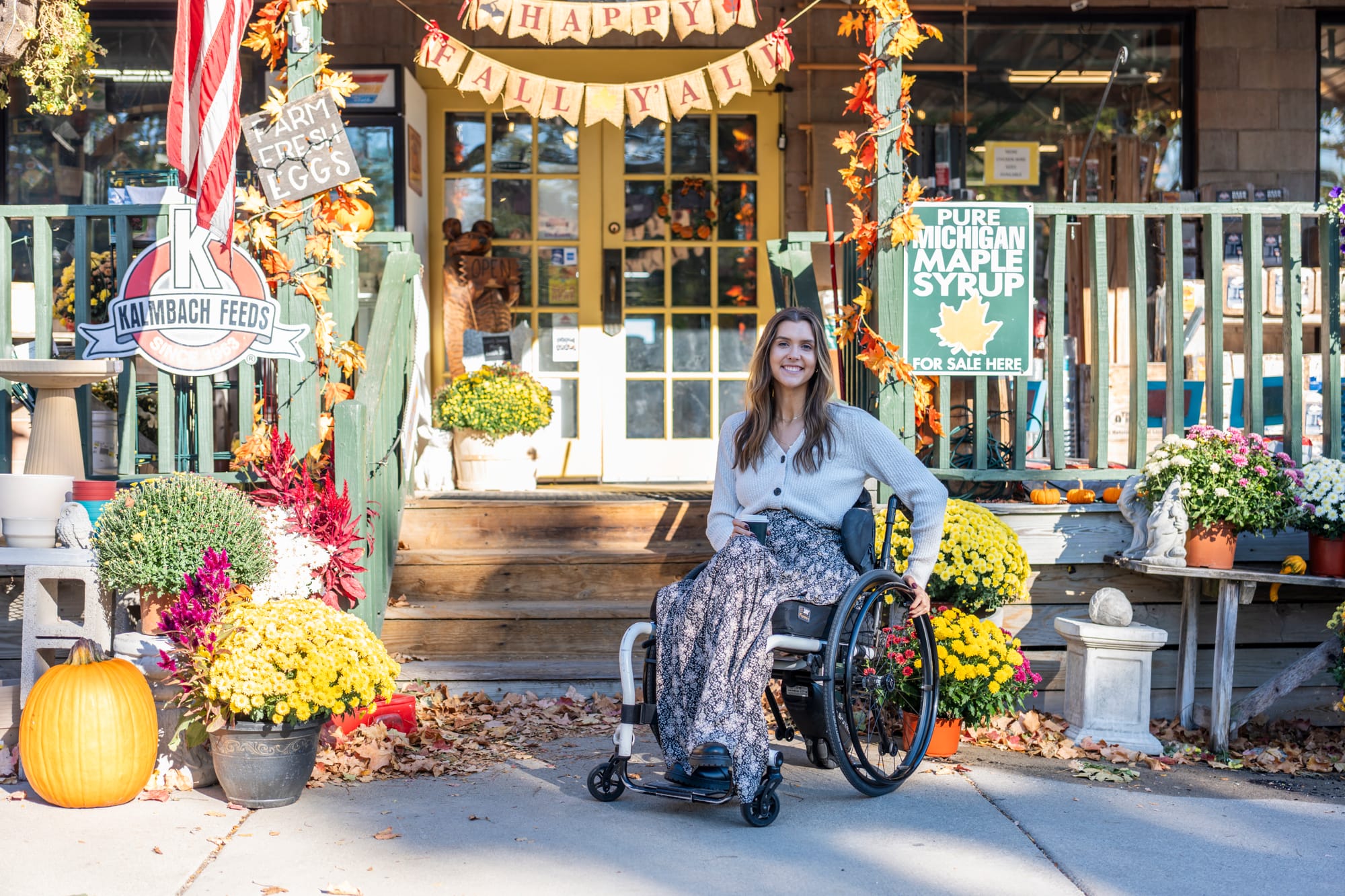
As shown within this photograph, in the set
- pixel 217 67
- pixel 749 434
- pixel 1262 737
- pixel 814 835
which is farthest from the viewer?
pixel 1262 737

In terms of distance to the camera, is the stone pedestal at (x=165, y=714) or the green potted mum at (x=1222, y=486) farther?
the green potted mum at (x=1222, y=486)

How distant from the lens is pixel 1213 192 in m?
6.59

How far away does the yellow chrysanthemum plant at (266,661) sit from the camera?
3326mm

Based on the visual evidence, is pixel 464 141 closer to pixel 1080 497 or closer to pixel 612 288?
pixel 612 288

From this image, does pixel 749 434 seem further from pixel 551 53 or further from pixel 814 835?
pixel 551 53

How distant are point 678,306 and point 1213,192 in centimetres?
280

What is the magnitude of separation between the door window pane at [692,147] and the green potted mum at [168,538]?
3.69 meters

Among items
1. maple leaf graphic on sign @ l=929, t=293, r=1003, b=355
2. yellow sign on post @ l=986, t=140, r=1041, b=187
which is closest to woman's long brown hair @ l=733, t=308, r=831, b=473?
maple leaf graphic on sign @ l=929, t=293, r=1003, b=355

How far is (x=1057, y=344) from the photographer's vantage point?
15.1 ft

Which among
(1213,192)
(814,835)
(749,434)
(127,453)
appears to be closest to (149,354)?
(127,453)

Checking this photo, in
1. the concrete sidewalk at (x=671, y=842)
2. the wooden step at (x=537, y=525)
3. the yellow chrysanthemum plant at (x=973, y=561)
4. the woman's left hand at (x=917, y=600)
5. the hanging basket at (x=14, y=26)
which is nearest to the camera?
the concrete sidewalk at (x=671, y=842)

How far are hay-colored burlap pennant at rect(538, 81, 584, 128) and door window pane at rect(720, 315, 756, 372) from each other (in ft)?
7.85

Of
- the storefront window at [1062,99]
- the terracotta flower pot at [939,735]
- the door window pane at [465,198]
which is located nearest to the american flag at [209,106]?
the terracotta flower pot at [939,735]

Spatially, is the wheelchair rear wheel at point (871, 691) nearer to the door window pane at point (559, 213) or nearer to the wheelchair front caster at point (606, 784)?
the wheelchair front caster at point (606, 784)
